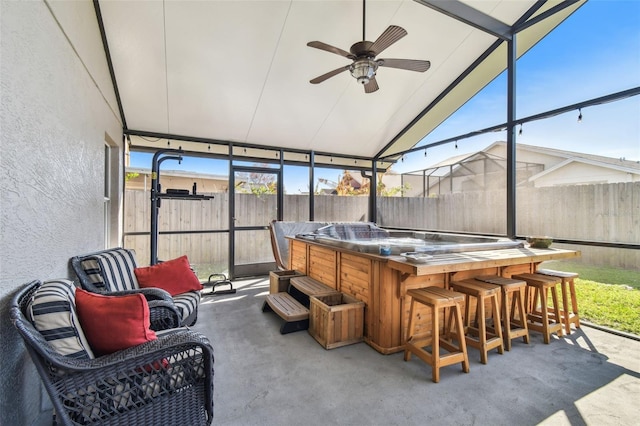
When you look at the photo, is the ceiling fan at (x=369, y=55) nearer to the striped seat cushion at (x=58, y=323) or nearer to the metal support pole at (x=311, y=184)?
the striped seat cushion at (x=58, y=323)

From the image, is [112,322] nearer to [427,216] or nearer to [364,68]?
[364,68]

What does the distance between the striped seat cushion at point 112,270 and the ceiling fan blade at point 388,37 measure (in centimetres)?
297

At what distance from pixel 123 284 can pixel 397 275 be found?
2.39 metres

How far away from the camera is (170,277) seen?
107 inches

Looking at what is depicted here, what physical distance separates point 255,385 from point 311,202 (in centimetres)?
406

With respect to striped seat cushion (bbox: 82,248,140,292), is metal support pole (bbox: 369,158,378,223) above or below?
above

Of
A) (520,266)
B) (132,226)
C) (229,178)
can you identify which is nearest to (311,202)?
(229,178)

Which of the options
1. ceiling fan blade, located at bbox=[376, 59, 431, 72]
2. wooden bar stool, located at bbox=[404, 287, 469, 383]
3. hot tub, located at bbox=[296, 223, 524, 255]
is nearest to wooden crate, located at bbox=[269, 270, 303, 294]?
hot tub, located at bbox=[296, 223, 524, 255]

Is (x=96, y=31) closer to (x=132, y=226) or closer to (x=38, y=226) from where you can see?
(x=38, y=226)

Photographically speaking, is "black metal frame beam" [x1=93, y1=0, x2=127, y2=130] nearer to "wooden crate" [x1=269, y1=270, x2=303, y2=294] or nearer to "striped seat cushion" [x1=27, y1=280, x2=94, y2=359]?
"striped seat cushion" [x1=27, y1=280, x2=94, y2=359]

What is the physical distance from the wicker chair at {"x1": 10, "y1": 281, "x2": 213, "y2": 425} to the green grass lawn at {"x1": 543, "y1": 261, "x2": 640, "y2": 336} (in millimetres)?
4047

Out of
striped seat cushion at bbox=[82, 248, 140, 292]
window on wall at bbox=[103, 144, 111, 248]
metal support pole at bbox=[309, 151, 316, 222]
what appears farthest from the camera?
metal support pole at bbox=[309, 151, 316, 222]

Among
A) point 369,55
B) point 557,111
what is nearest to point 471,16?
point 557,111

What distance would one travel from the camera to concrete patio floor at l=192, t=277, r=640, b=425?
1.74 meters
